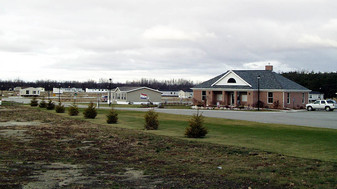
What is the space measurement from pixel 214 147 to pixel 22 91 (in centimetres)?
13130

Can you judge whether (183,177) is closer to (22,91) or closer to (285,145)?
(285,145)

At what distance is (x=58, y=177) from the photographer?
387 inches

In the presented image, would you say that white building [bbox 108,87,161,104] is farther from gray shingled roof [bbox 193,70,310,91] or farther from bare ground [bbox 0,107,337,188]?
bare ground [bbox 0,107,337,188]

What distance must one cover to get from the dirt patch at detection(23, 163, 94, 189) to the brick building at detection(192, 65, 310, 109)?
45.0 m

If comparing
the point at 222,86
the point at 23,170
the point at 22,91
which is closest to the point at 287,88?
the point at 222,86

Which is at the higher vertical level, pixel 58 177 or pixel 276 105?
pixel 276 105

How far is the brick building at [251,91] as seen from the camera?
55.1 m

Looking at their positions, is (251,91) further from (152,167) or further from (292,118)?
(152,167)

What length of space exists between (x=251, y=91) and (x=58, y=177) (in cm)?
4888

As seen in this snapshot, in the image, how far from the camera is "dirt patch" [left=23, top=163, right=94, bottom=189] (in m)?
9.03

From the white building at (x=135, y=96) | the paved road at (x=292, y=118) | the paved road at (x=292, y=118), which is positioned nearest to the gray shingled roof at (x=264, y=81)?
the paved road at (x=292, y=118)

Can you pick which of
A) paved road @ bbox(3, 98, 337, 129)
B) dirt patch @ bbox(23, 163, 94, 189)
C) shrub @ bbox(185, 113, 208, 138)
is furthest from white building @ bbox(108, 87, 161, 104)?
dirt patch @ bbox(23, 163, 94, 189)

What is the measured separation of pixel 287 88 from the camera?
182 feet

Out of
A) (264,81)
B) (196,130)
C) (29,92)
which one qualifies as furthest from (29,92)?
(196,130)
